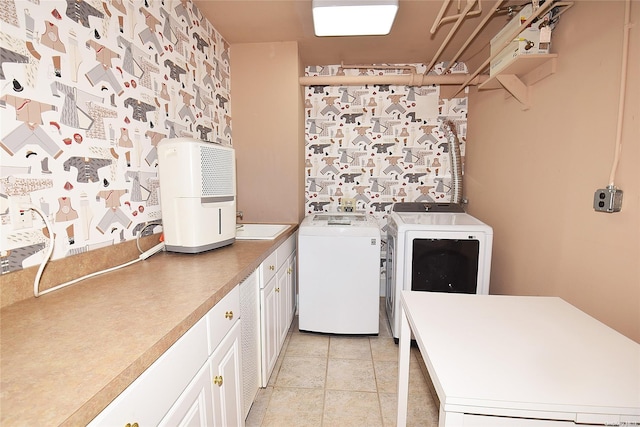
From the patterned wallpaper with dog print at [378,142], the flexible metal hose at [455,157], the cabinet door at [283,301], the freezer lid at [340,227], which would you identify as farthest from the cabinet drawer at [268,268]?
the flexible metal hose at [455,157]

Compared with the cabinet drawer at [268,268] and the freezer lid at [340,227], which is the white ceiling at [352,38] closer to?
the freezer lid at [340,227]

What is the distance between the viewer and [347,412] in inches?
64.2

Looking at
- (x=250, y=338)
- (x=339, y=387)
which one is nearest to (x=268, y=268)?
(x=250, y=338)

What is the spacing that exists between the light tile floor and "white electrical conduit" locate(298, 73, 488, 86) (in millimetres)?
2193

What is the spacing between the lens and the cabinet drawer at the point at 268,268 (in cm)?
164

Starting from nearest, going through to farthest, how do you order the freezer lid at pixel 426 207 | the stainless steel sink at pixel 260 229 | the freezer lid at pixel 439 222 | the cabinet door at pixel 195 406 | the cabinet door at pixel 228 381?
the cabinet door at pixel 195 406, the cabinet door at pixel 228 381, the freezer lid at pixel 439 222, the stainless steel sink at pixel 260 229, the freezer lid at pixel 426 207

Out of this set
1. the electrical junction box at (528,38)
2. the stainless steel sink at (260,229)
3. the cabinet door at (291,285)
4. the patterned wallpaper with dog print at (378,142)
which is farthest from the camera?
the patterned wallpaper with dog print at (378,142)

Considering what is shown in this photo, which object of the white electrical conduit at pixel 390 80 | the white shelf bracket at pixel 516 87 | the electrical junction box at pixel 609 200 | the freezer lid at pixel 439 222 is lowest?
the freezer lid at pixel 439 222

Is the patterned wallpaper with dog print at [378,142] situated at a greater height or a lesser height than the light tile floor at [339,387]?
greater

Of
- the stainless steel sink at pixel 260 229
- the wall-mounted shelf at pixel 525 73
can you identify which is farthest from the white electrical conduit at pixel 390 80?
the stainless steel sink at pixel 260 229

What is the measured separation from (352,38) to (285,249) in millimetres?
1737

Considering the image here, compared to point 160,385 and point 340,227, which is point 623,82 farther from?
point 160,385

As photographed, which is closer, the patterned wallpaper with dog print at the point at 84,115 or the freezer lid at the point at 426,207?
the patterned wallpaper with dog print at the point at 84,115

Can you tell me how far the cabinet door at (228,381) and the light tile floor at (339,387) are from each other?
15.0 inches
